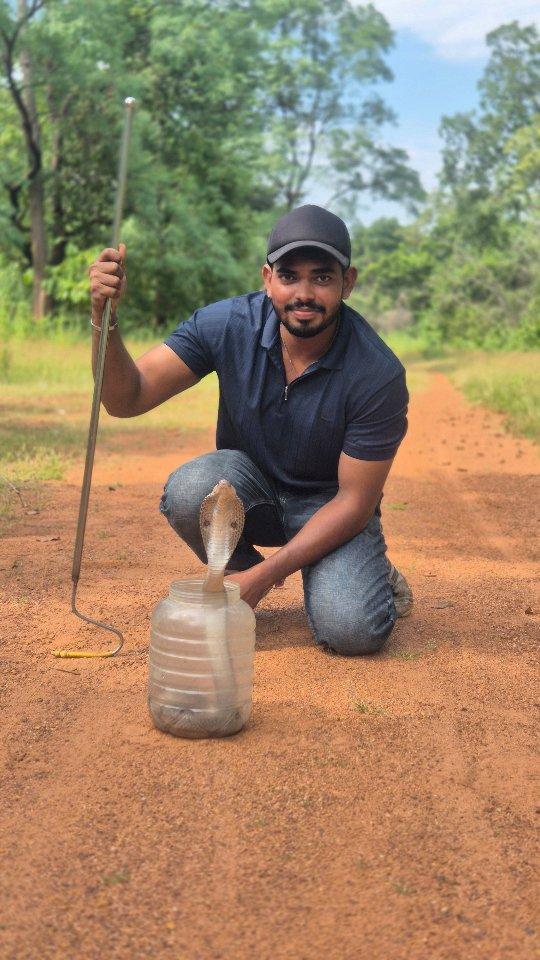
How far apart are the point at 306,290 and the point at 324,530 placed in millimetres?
817

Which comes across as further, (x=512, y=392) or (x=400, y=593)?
(x=512, y=392)

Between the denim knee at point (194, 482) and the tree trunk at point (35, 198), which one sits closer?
the denim knee at point (194, 482)

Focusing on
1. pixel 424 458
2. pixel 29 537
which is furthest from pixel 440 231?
pixel 29 537

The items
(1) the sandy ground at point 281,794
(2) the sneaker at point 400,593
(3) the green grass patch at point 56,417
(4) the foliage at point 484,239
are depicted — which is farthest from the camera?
(4) the foliage at point 484,239

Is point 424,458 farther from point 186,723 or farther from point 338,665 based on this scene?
point 186,723

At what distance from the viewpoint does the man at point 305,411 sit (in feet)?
13.2

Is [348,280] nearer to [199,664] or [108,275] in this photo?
[108,275]

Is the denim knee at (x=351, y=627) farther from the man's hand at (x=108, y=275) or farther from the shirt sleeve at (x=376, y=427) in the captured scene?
the man's hand at (x=108, y=275)

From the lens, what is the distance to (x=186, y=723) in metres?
3.35

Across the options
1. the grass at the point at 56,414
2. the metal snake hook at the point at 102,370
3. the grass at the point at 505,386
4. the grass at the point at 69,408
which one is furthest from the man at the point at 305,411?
the grass at the point at 505,386

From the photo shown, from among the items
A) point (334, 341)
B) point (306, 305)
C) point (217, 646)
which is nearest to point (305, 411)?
point (334, 341)

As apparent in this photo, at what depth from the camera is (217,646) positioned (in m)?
3.32

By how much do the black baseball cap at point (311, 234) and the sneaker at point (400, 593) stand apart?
1.33 meters

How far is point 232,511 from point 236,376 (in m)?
1.12
